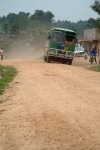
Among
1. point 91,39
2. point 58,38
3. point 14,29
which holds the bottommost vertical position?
point 58,38

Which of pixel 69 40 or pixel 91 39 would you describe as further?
pixel 91 39

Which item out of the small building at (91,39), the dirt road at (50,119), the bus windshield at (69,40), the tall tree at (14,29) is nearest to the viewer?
the dirt road at (50,119)

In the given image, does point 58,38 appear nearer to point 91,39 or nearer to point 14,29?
point 91,39

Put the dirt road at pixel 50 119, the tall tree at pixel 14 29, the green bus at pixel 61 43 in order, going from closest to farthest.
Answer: the dirt road at pixel 50 119 < the green bus at pixel 61 43 < the tall tree at pixel 14 29

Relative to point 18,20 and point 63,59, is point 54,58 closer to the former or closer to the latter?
point 63,59

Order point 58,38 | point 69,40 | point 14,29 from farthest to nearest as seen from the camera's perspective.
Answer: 1. point 14,29
2. point 69,40
3. point 58,38

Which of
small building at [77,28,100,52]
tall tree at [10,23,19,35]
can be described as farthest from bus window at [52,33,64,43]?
tall tree at [10,23,19,35]

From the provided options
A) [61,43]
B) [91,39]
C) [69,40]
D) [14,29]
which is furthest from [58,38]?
[14,29]

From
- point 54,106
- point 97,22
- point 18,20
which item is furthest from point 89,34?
point 54,106

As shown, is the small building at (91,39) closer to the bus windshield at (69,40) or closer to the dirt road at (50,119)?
the bus windshield at (69,40)

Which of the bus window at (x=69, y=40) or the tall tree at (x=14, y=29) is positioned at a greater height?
the tall tree at (x=14, y=29)

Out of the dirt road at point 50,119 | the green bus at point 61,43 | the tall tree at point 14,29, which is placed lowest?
the dirt road at point 50,119

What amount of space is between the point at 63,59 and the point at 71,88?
47.5 feet

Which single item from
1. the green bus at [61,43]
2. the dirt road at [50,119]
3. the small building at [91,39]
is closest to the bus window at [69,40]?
the green bus at [61,43]
